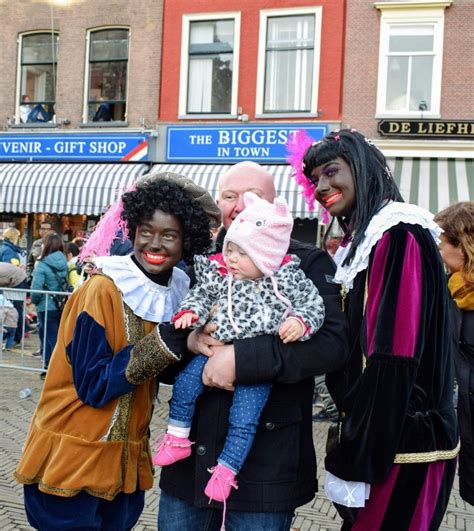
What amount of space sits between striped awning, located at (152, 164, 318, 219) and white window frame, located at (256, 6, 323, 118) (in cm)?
111

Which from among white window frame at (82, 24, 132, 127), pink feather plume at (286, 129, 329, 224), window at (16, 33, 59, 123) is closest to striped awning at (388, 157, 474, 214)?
white window frame at (82, 24, 132, 127)

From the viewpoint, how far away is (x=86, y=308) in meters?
2.04

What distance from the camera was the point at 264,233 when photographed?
1.96 meters

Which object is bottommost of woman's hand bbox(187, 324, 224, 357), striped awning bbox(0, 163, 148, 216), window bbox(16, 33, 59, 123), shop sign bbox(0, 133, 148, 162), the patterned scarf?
woman's hand bbox(187, 324, 224, 357)

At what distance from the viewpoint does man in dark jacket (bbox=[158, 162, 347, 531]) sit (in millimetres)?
1851

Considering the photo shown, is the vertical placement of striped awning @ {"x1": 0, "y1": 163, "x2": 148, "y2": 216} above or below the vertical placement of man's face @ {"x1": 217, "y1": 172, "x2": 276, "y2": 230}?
above

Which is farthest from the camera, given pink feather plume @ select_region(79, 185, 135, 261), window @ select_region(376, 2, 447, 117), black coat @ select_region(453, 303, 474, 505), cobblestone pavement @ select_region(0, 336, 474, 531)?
window @ select_region(376, 2, 447, 117)

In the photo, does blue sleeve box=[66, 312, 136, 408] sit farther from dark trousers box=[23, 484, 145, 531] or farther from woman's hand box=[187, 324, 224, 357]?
dark trousers box=[23, 484, 145, 531]

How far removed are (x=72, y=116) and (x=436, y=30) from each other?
25.7 ft

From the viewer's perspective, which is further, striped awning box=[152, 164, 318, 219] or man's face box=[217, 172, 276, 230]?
striped awning box=[152, 164, 318, 219]

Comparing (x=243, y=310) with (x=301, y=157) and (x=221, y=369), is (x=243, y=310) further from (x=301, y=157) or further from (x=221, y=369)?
(x=301, y=157)

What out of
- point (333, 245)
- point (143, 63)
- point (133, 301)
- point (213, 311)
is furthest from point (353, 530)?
point (143, 63)

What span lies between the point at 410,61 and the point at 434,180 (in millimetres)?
2418

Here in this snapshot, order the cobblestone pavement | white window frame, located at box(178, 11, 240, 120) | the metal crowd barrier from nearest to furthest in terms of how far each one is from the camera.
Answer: the cobblestone pavement → the metal crowd barrier → white window frame, located at box(178, 11, 240, 120)
